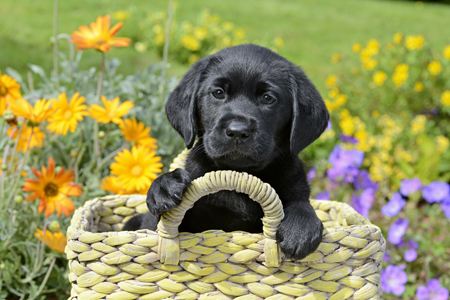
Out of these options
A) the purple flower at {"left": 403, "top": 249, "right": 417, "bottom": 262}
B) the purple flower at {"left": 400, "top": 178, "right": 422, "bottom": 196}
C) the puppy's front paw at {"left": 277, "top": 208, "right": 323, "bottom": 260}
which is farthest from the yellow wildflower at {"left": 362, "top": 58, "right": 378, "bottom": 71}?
the puppy's front paw at {"left": 277, "top": 208, "right": 323, "bottom": 260}

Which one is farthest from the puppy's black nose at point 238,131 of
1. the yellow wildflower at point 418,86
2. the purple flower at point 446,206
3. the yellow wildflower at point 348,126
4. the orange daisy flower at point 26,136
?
the yellow wildflower at point 418,86

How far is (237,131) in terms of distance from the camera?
5.76ft

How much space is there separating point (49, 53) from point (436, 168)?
16.0 ft

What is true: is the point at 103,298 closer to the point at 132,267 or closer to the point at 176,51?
the point at 132,267

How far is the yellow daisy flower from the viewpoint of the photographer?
229 centimetres

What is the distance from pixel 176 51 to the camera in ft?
23.4

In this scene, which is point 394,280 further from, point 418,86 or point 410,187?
point 418,86

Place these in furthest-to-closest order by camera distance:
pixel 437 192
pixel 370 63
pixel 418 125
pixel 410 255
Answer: pixel 370 63 < pixel 418 125 < pixel 437 192 < pixel 410 255

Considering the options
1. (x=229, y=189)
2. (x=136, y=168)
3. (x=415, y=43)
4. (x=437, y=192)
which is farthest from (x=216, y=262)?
(x=415, y=43)

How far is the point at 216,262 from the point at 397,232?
149 centimetres

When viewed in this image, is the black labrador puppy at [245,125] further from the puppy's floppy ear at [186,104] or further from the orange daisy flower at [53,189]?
the orange daisy flower at [53,189]

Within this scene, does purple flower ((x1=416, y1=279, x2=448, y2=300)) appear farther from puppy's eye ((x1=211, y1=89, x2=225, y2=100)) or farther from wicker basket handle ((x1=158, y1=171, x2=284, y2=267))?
puppy's eye ((x1=211, y1=89, x2=225, y2=100))

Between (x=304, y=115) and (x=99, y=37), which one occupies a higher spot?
(x=99, y=37)

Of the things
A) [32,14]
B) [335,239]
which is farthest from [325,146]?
[32,14]
